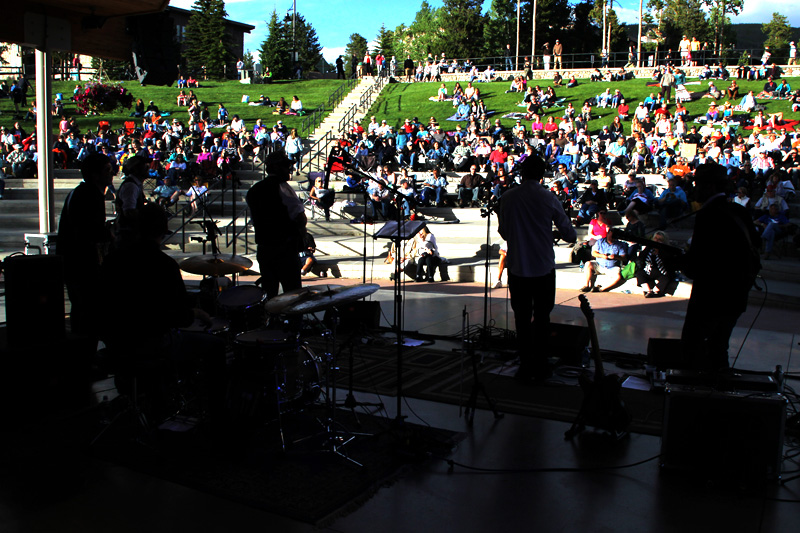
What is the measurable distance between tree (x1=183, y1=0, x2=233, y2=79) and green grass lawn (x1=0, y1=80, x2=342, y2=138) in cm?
920

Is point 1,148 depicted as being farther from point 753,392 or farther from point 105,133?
point 753,392

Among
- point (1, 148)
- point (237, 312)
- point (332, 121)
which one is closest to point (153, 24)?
point (237, 312)

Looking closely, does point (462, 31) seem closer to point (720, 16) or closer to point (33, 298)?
point (720, 16)

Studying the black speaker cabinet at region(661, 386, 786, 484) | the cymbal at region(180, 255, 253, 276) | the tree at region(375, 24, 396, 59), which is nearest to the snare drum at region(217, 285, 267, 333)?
the cymbal at region(180, 255, 253, 276)

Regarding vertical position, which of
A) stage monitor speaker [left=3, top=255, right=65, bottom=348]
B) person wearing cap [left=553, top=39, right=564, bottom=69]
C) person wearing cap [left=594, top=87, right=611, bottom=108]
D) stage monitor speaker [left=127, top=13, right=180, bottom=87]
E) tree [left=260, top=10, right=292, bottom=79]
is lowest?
stage monitor speaker [left=3, top=255, right=65, bottom=348]

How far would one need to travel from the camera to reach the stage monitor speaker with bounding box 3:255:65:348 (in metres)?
4.59

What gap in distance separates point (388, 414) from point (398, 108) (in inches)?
1076

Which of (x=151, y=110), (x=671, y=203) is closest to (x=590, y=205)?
(x=671, y=203)

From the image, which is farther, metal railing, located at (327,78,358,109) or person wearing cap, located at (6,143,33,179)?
metal railing, located at (327,78,358,109)

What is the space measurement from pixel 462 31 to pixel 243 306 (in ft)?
172

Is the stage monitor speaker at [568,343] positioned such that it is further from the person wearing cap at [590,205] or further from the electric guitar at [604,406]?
the person wearing cap at [590,205]

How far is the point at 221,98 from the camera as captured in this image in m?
35.1

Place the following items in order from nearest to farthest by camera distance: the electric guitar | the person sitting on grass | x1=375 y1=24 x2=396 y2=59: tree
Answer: the electric guitar, the person sitting on grass, x1=375 y1=24 x2=396 y2=59: tree

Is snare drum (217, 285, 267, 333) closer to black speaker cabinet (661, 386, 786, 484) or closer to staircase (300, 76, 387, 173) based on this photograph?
black speaker cabinet (661, 386, 786, 484)
